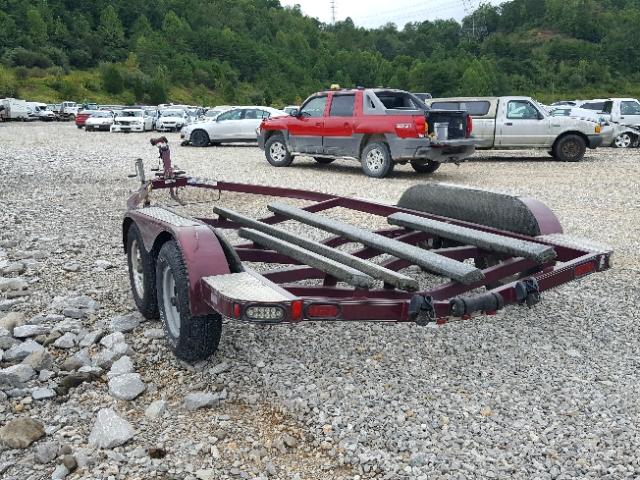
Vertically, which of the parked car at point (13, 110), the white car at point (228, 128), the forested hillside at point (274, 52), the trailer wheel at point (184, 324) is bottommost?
the trailer wheel at point (184, 324)

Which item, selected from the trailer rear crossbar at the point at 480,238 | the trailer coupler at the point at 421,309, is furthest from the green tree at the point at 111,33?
the trailer coupler at the point at 421,309

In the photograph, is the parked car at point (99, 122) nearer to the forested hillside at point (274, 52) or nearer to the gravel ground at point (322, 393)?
the gravel ground at point (322, 393)

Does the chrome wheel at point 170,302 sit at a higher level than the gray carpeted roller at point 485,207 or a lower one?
lower

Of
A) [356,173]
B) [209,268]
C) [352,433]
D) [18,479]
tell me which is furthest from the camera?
[356,173]

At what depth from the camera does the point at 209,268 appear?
127 inches

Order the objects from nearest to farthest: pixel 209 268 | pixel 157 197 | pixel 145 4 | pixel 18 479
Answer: pixel 18 479, pixel 209 268, pixel 157 197, pixel 145 4

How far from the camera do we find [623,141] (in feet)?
65.8

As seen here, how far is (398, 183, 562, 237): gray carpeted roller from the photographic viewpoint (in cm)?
433

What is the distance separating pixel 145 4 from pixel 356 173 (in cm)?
13395

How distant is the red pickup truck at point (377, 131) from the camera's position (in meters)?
12.2

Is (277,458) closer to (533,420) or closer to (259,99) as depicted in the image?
(533,420)

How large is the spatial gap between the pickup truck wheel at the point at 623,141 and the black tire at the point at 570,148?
4653mm

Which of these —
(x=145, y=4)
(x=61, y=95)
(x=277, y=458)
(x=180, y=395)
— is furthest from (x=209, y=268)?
(x=145, y=4)

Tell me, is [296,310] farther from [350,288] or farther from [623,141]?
[623,141]
